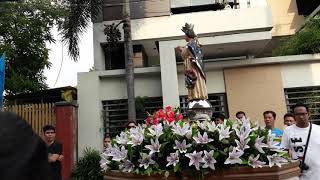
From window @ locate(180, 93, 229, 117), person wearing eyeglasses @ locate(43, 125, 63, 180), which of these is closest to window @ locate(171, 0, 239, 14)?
window @ locate(180, 93, 229, 117)

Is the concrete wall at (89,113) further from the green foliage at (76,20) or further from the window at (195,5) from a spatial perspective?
the window at (195,5)

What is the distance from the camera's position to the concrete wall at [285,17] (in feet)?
55.9

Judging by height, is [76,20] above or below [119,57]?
above

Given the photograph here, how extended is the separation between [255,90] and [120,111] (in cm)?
413

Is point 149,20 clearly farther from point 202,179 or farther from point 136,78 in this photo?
point 202,179

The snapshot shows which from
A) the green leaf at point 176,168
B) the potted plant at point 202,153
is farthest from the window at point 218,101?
the green leaf at point 176,168

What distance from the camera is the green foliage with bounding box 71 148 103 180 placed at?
33.0ft

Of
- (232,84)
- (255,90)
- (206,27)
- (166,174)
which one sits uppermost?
(206,27)

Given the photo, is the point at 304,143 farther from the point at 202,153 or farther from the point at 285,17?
the point at 285,17

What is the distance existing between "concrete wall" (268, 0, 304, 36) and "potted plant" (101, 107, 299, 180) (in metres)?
14.8

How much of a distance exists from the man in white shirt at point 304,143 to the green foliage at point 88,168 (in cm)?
658

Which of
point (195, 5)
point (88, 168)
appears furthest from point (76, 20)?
point (195, 5)

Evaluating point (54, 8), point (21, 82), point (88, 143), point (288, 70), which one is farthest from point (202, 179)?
point (54, 8)

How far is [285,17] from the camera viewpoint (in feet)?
57.1
